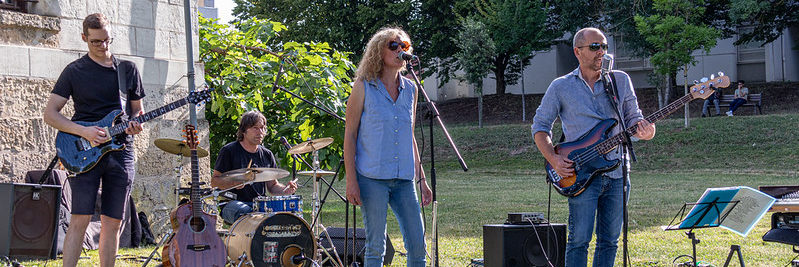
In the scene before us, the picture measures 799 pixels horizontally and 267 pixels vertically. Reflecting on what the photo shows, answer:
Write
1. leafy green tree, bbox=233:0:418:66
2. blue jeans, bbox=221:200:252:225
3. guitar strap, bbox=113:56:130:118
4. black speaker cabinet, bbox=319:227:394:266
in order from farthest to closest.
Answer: leafy green tree, bbox=233:0:418:66 → black speaker cabinet, bbox=319:227:394:266 → blue jeans, bbox=221:200:252:225 → guitar strap, bbox=113:56:130:118

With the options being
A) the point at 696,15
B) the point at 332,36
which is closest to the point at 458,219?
the point at 696,15

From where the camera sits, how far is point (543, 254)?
21.9 feet

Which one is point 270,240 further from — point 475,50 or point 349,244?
point 475,50

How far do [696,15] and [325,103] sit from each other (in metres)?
19.7

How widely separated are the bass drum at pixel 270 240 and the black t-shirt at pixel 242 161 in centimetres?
70

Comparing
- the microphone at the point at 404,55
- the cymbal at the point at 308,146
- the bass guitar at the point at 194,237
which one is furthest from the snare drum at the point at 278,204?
the microphone at the point at 404,55

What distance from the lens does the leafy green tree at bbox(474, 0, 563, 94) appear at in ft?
108

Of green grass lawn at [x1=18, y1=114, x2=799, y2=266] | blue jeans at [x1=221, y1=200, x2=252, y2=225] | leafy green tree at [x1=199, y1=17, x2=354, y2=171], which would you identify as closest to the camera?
blue jeans at [x1=221, y1=200, x2=252, y2=225]

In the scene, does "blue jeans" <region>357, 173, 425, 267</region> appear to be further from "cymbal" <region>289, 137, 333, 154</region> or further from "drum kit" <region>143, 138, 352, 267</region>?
"cymbal" <region>289, 137, 333, 154</region>

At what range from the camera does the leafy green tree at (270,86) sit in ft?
36.9

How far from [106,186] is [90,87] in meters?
0.69

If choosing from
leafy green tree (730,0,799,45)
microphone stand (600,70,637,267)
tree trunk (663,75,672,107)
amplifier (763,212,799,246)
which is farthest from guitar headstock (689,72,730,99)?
leafy green tree (730,0,799,45)

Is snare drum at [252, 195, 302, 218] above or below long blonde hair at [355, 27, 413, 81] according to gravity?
below

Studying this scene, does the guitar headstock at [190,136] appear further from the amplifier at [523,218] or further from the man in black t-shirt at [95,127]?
the amplifier at [523,218]
